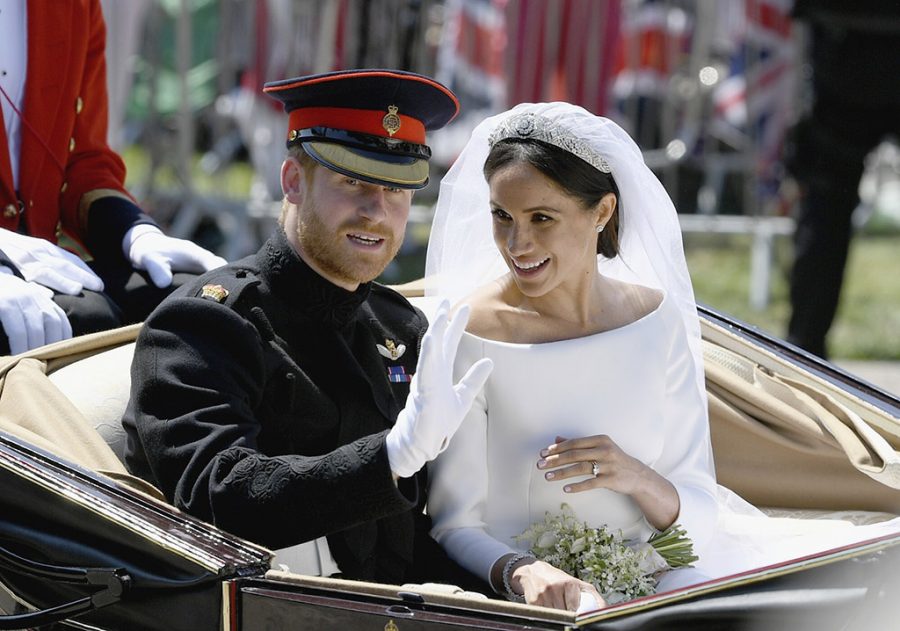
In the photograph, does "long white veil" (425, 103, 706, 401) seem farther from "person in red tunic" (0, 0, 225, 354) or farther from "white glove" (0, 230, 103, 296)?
"white glove" (0, 230, 103, 296)

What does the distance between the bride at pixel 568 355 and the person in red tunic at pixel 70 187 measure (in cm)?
74

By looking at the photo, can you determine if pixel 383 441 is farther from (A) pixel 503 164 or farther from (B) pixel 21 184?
(B) pixel 21 184

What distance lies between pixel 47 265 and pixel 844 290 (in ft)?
21.9

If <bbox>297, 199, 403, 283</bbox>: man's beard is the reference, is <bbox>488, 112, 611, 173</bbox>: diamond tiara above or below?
above

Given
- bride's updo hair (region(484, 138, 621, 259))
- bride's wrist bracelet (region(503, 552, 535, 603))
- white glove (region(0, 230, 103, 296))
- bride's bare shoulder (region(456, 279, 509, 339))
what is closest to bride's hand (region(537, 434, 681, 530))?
bride's wrist bracelet (region(503, 552, 535, 603))

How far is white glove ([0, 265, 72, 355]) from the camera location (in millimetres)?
2832

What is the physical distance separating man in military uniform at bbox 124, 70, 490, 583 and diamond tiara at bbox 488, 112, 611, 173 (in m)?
0.15

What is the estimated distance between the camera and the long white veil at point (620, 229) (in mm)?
2785

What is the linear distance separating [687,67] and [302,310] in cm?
765

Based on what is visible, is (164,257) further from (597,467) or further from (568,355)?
(597,467)

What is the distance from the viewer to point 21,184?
3.35 m

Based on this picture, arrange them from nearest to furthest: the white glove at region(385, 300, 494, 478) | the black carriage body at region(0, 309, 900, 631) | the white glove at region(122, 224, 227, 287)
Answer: the black carriage body at region(0, 309, 900, 631) → the white glove at region(385, 300, 494, 478) → the white glove at region(122, 224, 227, 287)

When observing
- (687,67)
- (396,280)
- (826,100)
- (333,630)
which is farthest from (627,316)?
(687,67)

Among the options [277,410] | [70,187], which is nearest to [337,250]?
[277,410]
